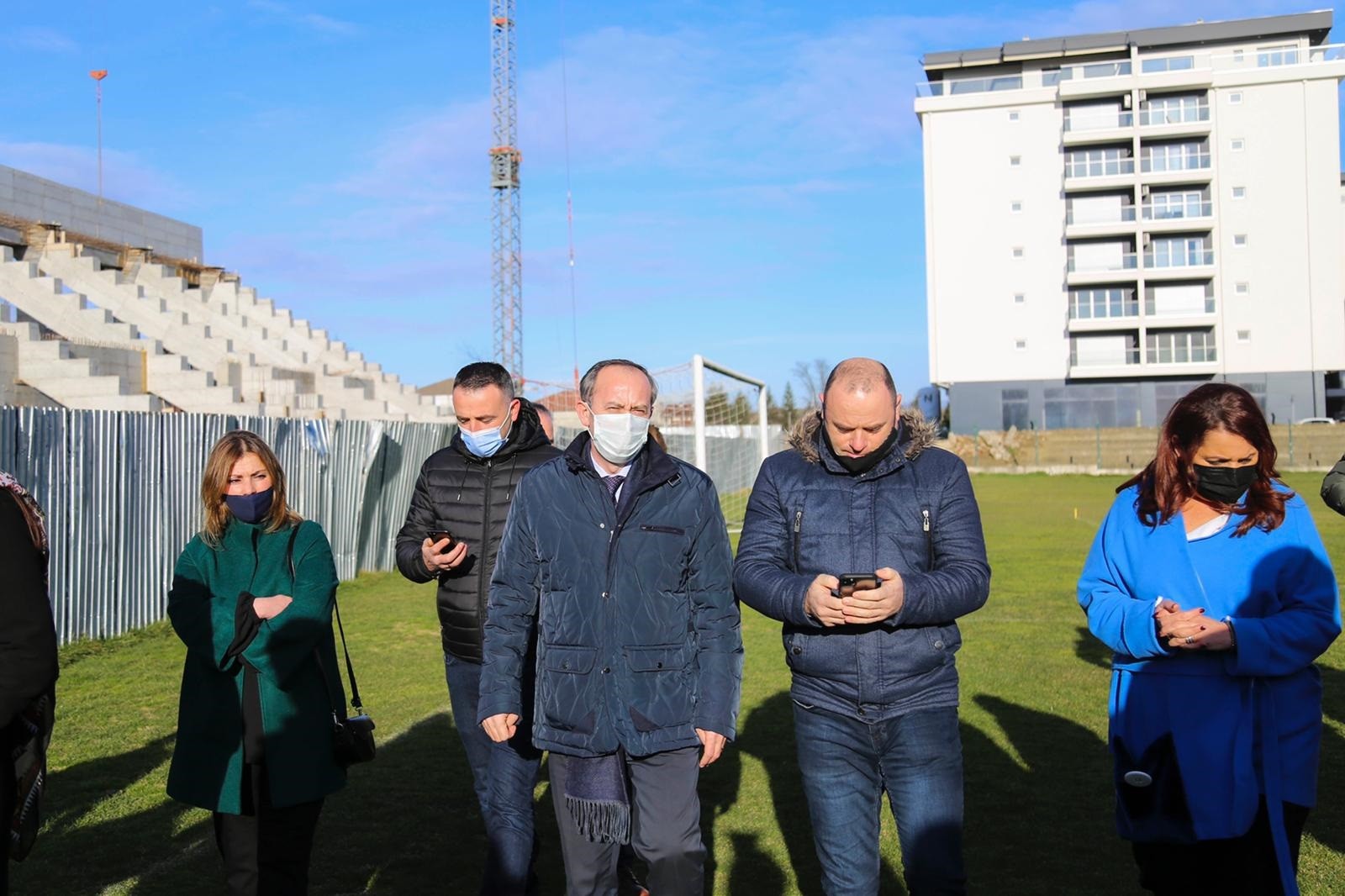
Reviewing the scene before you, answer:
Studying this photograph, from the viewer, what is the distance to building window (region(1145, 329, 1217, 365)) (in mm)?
57250

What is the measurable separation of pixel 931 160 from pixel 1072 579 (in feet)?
157

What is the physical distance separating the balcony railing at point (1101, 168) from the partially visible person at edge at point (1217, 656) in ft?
192

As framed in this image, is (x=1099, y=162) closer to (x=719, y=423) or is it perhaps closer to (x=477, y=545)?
(x=719, y=423)

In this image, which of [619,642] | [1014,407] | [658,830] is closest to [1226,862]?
[658,830]

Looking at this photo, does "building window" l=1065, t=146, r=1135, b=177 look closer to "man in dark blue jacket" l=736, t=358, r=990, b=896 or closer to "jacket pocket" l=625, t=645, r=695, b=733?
"man in dark blue jacket" l=736, t=358, r=990, b=896

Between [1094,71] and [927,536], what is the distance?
60.8 meters

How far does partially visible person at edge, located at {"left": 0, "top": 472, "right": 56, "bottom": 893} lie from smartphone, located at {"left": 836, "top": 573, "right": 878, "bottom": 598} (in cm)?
204

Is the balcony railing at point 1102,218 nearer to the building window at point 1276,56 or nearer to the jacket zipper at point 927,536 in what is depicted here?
the building window at point 1276,56

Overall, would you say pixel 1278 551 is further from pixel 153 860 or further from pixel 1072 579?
pixel 1072 579

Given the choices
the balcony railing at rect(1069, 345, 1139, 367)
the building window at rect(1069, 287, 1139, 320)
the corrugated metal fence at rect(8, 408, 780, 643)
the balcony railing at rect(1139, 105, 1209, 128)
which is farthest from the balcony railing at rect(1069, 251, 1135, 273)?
the corrugated metal fence at rect(8, 408, 780, 643)

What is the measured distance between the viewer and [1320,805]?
5762 millimetres

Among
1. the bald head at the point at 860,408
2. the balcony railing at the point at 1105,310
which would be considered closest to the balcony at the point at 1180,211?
the balcony railing at the point at 1105,310

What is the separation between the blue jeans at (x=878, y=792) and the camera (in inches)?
141

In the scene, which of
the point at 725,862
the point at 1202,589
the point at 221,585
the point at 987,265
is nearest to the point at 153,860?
the point at 221,585
